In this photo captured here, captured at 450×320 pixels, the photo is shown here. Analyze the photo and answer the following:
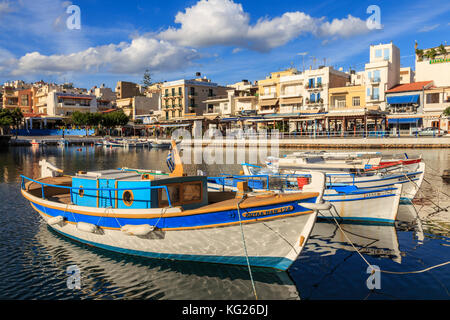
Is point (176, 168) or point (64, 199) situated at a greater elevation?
point (176, 168)

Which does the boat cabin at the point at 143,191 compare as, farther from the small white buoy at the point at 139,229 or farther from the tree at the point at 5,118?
the tree at the point at 5,118

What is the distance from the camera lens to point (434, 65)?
2345 inches

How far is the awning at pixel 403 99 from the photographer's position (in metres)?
55.9

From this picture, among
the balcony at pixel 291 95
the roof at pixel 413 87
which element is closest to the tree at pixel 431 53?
the roof at pixel 413 87

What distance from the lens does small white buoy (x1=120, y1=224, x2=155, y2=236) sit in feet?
33.0

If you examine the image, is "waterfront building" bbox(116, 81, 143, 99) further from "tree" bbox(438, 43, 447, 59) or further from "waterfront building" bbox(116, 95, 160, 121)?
"tree" bbox(438, 43, 447, 59)

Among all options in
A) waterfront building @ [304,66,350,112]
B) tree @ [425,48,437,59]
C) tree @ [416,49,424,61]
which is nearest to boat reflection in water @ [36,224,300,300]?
waterfront building @ [304,66,350,112]

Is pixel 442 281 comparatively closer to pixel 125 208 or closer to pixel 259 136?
pixel 125 208

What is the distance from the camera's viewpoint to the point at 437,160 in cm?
3456

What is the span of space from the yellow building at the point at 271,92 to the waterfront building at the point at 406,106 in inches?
819

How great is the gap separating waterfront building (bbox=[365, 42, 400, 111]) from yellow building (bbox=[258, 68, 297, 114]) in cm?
1553

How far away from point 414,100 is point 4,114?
86950 mm

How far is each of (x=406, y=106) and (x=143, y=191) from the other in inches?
2313
